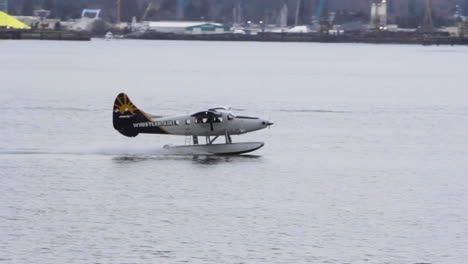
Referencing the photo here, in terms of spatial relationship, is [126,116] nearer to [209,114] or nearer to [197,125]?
[197,125]

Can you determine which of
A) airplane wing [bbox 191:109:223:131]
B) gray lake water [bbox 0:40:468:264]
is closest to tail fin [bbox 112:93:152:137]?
gray lake water [bbox 0:40:468:264]

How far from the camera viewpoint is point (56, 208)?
39500 mm

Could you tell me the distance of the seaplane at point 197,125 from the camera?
167ft

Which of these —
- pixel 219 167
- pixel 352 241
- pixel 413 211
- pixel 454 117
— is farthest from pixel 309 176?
pixel 454 117

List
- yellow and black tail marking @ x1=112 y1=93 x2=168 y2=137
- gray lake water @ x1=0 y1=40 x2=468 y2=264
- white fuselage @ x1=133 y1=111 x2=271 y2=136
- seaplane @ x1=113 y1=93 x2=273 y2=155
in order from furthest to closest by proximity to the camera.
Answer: yellow and black tail marking @ x1=112 y1=93 x2=168 y2=137
seaplane @ x1=113 y1=93 x2=273 y2=155
white fuselage @ x1=133 y1=111 x2=271 y2=136
gray lake water @ x1=0 y1=40 x2=468 y2=264

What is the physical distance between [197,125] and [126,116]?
3.71m

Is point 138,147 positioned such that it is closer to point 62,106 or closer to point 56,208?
point 56,208

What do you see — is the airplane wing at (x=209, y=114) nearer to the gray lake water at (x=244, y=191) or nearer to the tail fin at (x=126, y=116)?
the gray lake water at (x=244, y=191)

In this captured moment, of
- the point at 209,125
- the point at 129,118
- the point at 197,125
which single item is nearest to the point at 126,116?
the point at 129,118

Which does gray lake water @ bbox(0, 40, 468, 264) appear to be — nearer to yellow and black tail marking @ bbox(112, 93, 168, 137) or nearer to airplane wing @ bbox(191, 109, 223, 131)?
yellow and black tail marking @ bbox(112, 93, 168, 137)

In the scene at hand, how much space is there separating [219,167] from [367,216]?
11894 millimetres

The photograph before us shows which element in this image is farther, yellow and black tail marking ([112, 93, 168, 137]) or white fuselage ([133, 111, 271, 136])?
yellow and black tail marking ([112, 93, 168, 137])

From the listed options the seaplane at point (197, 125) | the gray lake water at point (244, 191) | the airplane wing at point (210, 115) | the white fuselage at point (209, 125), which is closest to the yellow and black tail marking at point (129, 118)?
the seaplane at point (197, 125)

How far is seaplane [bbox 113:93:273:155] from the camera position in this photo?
50.8m
